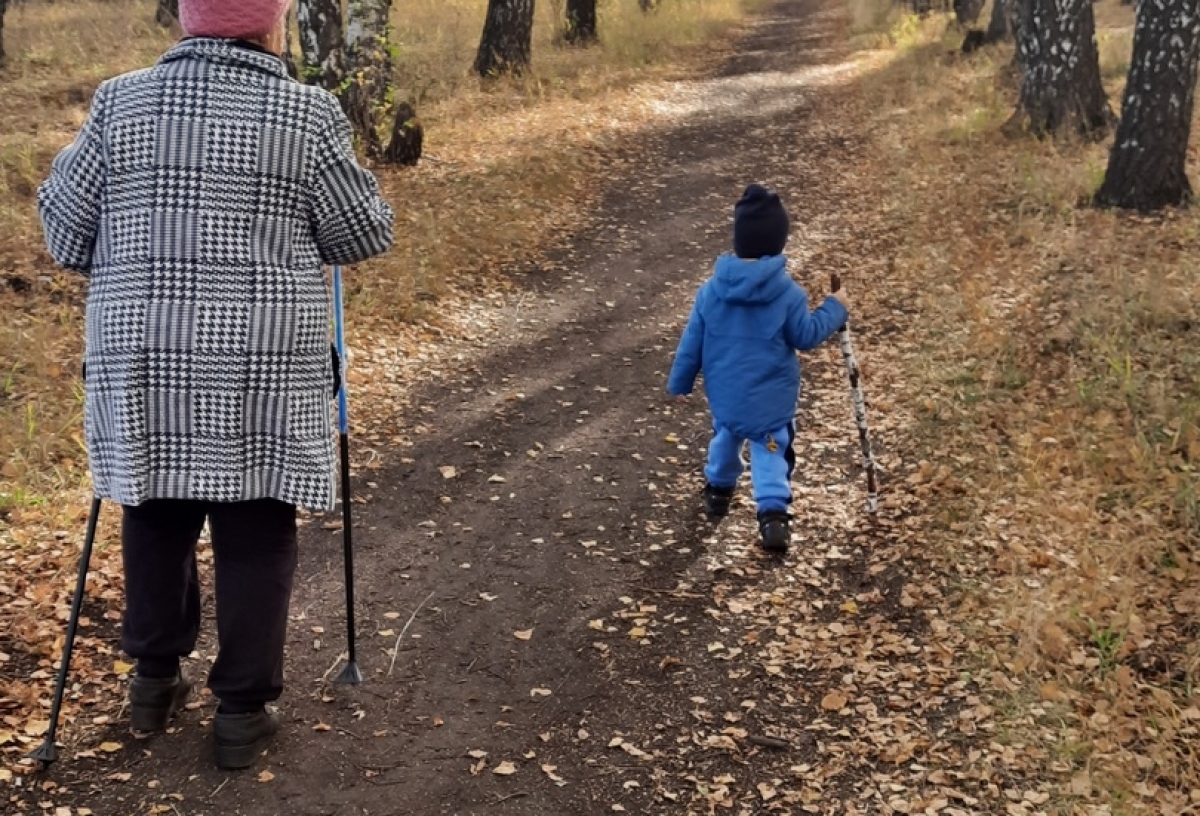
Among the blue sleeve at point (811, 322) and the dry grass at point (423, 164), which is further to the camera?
the dry grass at point (423, 164)

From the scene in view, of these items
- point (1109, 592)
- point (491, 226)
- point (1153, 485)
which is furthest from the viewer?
point (491, 226)

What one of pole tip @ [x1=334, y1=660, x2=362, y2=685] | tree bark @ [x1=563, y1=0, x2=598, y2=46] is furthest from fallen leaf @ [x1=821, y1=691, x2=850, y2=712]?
tree bark @ [x1=563, y1=0, x2=598, y2=46]

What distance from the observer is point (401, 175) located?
11734mm

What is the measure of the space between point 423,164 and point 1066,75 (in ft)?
25.0

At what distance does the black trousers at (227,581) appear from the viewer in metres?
3.70

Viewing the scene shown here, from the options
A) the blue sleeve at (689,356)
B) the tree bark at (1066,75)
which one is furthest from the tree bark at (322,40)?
the tree bark at (1066,75)

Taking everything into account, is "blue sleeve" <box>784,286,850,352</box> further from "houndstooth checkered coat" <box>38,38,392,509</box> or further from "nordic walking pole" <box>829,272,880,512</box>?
"houndstooth checkered coat" <box>38,38,392,509</box>

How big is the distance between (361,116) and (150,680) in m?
8.96

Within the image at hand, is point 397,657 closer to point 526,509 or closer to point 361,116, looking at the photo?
point 526,509

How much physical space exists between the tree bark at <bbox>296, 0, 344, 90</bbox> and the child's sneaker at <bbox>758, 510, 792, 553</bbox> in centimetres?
797

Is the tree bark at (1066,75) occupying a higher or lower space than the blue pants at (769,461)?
higher

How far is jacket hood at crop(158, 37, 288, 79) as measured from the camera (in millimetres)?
3408

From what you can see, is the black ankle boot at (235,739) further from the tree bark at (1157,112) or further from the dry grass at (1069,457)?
the tree bark at (1157,112)

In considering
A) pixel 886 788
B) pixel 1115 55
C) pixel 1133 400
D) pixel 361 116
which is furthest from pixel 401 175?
pixel 1115 55
